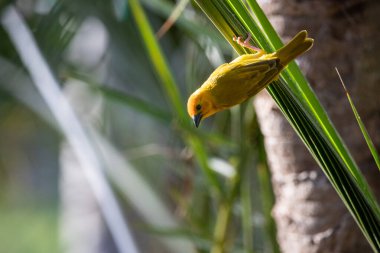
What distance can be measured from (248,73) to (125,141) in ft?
5.91

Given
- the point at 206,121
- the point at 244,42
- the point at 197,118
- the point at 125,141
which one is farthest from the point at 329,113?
the point at 125,141

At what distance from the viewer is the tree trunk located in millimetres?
798

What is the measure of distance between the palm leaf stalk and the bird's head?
0.13 m

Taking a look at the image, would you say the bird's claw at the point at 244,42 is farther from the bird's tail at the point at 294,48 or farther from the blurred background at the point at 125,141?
the blurred background at the point at 125,141

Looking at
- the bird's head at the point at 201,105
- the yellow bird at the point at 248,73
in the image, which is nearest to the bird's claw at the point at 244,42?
the yellow bird at the point at 248,73

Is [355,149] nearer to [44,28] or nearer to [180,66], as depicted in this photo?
[44,28]

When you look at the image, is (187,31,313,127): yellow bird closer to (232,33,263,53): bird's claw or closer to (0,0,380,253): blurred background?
(232,33,263,53): bird's claw

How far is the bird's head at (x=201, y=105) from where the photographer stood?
26.8 inches

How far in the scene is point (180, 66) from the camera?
2180mm

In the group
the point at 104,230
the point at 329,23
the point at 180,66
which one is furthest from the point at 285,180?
the point at 104,230

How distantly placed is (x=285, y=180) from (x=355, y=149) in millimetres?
91

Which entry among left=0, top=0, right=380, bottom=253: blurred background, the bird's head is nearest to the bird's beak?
the bird's head

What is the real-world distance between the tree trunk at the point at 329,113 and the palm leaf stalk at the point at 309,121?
256 millimetres

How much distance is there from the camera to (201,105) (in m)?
0.70
